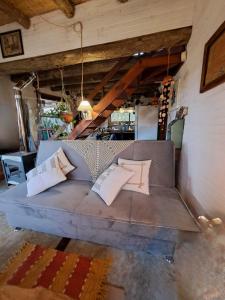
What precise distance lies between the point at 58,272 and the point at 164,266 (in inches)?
34.1

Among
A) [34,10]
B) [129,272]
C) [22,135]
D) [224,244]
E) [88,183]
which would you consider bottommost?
[129,272]

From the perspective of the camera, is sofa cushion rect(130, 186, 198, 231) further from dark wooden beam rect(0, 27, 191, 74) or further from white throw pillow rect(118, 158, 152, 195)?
dark wooden beam rect(0, 27, 191, 74)

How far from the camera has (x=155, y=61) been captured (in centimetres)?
234

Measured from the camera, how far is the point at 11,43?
2.47 metres

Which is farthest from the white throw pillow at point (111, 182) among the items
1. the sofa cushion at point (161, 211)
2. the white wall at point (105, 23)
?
the white wall at point (105, 23)

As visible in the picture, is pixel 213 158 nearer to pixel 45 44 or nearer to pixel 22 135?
pixel 45 44

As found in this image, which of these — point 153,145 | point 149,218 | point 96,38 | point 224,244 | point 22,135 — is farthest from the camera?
point 22,135

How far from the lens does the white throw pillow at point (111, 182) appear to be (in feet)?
4.63

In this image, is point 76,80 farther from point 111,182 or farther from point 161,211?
point 161,211

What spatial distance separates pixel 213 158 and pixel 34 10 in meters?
3.09

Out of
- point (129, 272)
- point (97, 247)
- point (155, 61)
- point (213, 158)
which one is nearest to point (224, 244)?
point (213, 158)

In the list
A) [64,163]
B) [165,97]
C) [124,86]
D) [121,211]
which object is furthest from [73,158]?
[165,97]

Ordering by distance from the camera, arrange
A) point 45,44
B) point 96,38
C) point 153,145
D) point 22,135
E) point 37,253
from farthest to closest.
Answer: point 22,135 → point 45,44 → point 96,38 → point 153,145 → point 37,253

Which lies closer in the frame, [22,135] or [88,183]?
[88,183]
